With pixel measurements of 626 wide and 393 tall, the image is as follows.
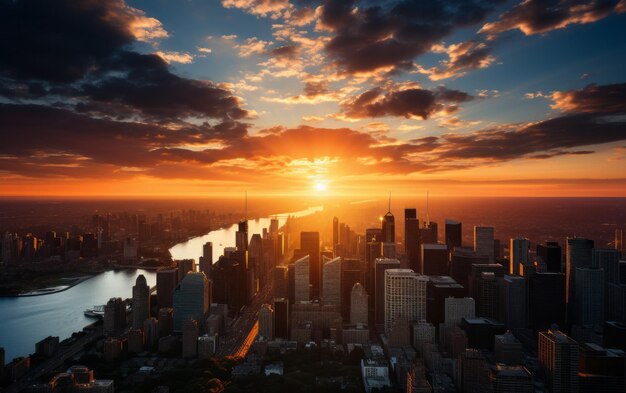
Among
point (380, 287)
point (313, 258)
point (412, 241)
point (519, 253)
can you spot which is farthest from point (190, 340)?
point (519, 253)

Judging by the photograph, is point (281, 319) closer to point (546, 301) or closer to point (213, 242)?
point (546, 301)

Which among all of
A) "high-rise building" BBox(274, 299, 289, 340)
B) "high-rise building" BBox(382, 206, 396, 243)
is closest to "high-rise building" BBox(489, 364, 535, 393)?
"high-rise building" BBox(274, 299, 289, 340)

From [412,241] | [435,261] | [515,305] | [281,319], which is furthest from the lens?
[412,241]

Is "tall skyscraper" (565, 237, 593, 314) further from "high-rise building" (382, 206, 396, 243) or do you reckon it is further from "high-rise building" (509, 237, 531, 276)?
"high-rise building" (382, 206, 396, 243)

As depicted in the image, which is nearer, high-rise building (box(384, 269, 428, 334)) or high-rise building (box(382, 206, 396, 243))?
high-rise building (box(384, 269, 428, 334))

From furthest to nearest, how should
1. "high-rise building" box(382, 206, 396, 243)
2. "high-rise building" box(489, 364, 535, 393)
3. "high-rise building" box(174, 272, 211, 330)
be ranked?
"high-rise building" box(382, 206, 396, 243)
"high-rise building" box(174, 272, 211, 330)
"high-rise building" box(489, 364, 535, 393)

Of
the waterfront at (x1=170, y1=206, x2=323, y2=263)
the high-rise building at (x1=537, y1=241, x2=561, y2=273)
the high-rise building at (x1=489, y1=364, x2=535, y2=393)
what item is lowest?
the high-rise building at (x1=489, y1=364, x2=535, y2=393)

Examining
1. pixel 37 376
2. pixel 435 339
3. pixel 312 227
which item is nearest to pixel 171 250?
pixel 312 227

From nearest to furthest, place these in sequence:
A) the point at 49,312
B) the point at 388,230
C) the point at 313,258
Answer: the point at 49,312
the point at 313,258
the point at 388,230
